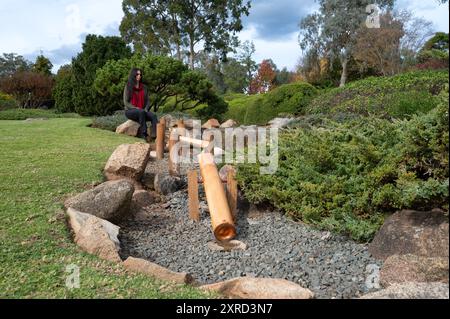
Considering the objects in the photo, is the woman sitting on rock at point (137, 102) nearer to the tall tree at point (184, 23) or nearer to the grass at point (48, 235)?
the grass at point (48, 235)

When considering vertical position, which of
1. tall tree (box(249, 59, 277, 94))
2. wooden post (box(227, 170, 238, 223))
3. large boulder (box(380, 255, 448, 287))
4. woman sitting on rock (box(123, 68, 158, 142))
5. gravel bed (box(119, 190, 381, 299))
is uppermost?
tall tree (box(249, 59, 277, 94))

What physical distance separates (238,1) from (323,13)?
8156 mm

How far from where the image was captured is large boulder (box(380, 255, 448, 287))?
111 inches

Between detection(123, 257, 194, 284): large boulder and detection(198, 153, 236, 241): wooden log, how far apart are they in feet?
3.22

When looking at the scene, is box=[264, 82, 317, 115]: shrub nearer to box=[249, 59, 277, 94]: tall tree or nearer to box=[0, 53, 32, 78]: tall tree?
box=[249, 59, 277, 94]: tall tree

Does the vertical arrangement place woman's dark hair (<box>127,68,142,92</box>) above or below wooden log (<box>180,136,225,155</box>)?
above

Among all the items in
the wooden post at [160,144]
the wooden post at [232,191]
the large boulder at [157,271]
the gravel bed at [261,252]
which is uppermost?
the wooden post at [160,144]

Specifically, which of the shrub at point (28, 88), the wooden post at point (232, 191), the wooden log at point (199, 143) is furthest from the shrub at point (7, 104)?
the wooden post at point (232, 191)

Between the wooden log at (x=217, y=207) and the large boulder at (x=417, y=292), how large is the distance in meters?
1.80

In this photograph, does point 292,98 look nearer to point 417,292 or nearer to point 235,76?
point 417,292

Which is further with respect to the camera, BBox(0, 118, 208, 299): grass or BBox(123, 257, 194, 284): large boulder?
BBox(123, 257, 194, 284): large boulder

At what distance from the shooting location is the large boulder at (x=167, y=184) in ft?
20.1

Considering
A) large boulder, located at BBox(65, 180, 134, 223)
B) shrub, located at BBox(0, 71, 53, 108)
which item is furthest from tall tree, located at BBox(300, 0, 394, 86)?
large boulder, located at BBox(65, 180, 134, 223)
